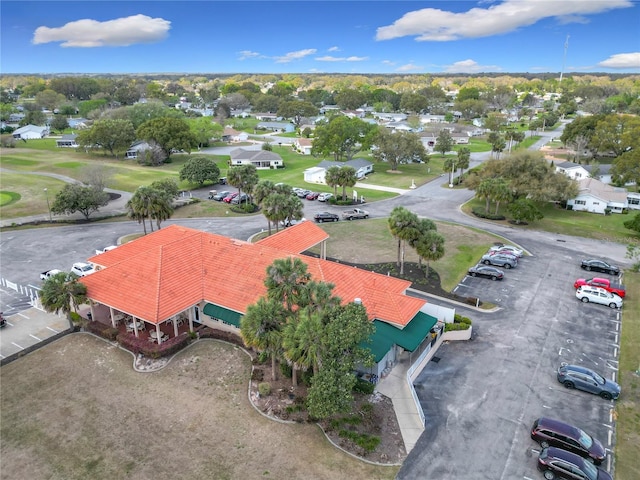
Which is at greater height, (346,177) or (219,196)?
(346,177)

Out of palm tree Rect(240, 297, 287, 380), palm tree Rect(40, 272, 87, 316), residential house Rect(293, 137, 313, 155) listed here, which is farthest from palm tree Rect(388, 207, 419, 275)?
residential house Rect(293, 137, 313, 155)

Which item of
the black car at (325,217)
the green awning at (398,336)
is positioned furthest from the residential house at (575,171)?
the green awning at (398,336)

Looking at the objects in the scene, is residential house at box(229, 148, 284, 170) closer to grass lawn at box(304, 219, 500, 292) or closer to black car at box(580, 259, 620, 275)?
grass lawn at box(304, 219, 500, 292)

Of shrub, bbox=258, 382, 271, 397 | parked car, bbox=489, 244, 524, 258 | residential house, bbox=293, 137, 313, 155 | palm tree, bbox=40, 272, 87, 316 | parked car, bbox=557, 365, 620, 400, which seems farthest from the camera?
residential house, bbox=293, 137, 313, 155

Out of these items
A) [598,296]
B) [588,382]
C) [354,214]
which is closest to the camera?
[588,382]

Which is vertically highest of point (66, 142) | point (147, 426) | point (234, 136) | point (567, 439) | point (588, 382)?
point (234, 136)

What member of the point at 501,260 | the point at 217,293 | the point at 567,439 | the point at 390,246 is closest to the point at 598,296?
the point at 501,260

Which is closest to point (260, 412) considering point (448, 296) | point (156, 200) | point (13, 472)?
point (13, 472)

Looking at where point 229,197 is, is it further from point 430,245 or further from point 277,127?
point 277,127
